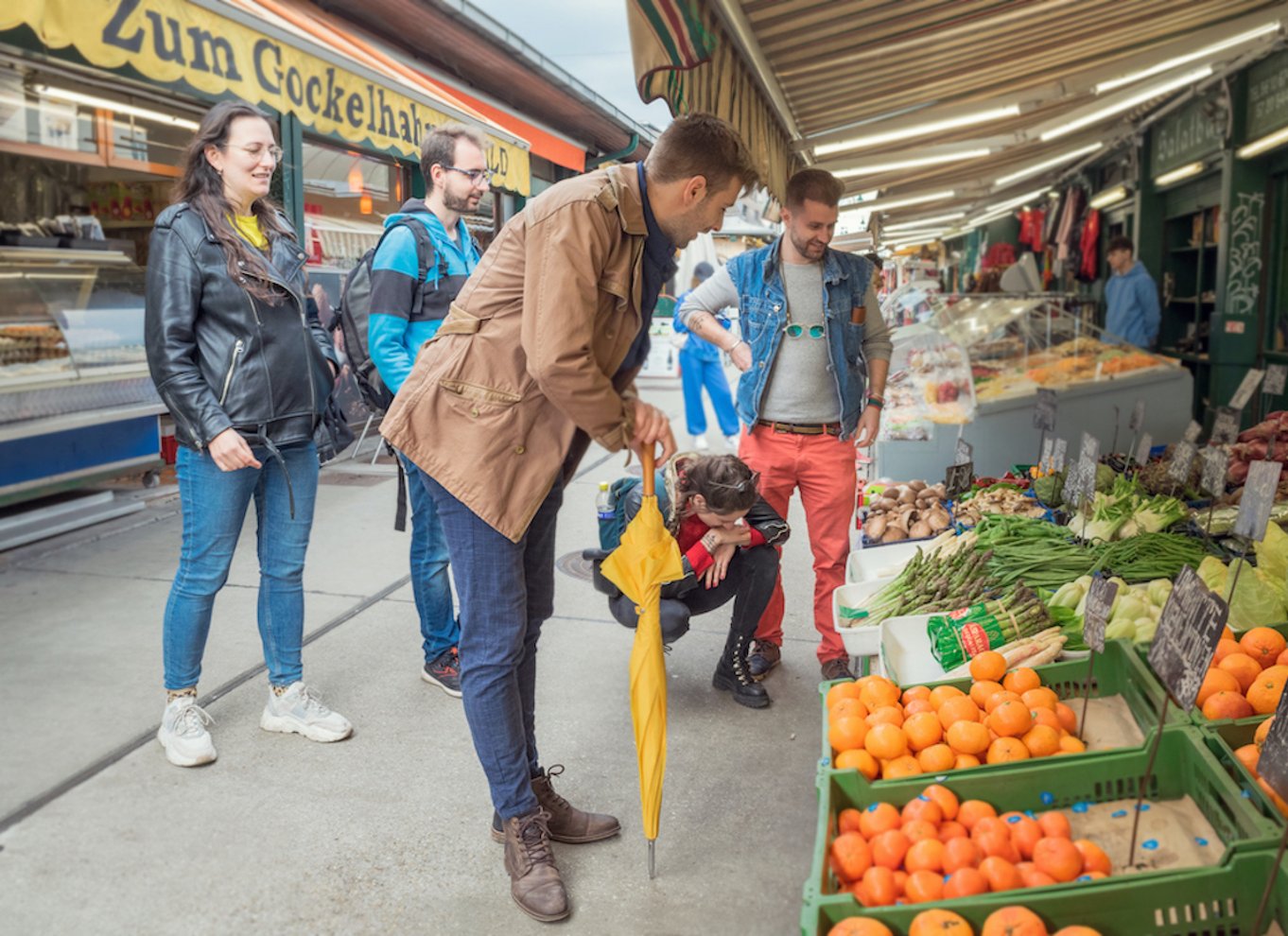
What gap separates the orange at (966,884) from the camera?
1.70 metres

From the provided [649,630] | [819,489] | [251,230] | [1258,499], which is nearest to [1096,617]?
[1258,499]

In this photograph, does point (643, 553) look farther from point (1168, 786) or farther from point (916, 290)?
point (916, 290)

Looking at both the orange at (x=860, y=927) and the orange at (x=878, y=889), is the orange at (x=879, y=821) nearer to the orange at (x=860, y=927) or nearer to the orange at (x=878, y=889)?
the orange at (x=878, y=889)

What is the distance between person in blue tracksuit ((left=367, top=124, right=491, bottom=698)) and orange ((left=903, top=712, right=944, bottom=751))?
68.6 inches

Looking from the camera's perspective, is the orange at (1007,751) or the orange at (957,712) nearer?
the orange at (1007,751)

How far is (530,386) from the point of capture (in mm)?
2371

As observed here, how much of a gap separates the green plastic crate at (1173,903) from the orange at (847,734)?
26.5 inches

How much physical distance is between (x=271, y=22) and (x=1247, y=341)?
7.73m

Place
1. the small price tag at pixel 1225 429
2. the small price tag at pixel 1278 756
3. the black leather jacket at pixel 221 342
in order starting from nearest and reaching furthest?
the small price tag at pixel 1278 756
the black leather jacket at pixel 221 342
the small price tag at pixel 1225 429

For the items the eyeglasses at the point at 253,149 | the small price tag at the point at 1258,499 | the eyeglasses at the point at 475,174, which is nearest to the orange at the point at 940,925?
the small price tag at the point at 1258,499

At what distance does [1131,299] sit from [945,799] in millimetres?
8225

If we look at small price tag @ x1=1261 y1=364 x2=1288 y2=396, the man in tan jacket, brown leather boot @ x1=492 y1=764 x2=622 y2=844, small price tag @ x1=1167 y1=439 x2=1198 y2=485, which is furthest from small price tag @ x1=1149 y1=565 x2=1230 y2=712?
small price tag @ x1=1261 y1=364 x2=1288 y2=396

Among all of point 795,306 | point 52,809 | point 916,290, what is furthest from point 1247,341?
point 52,809

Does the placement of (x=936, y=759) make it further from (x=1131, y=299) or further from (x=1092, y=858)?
(x=1131, y=299)
